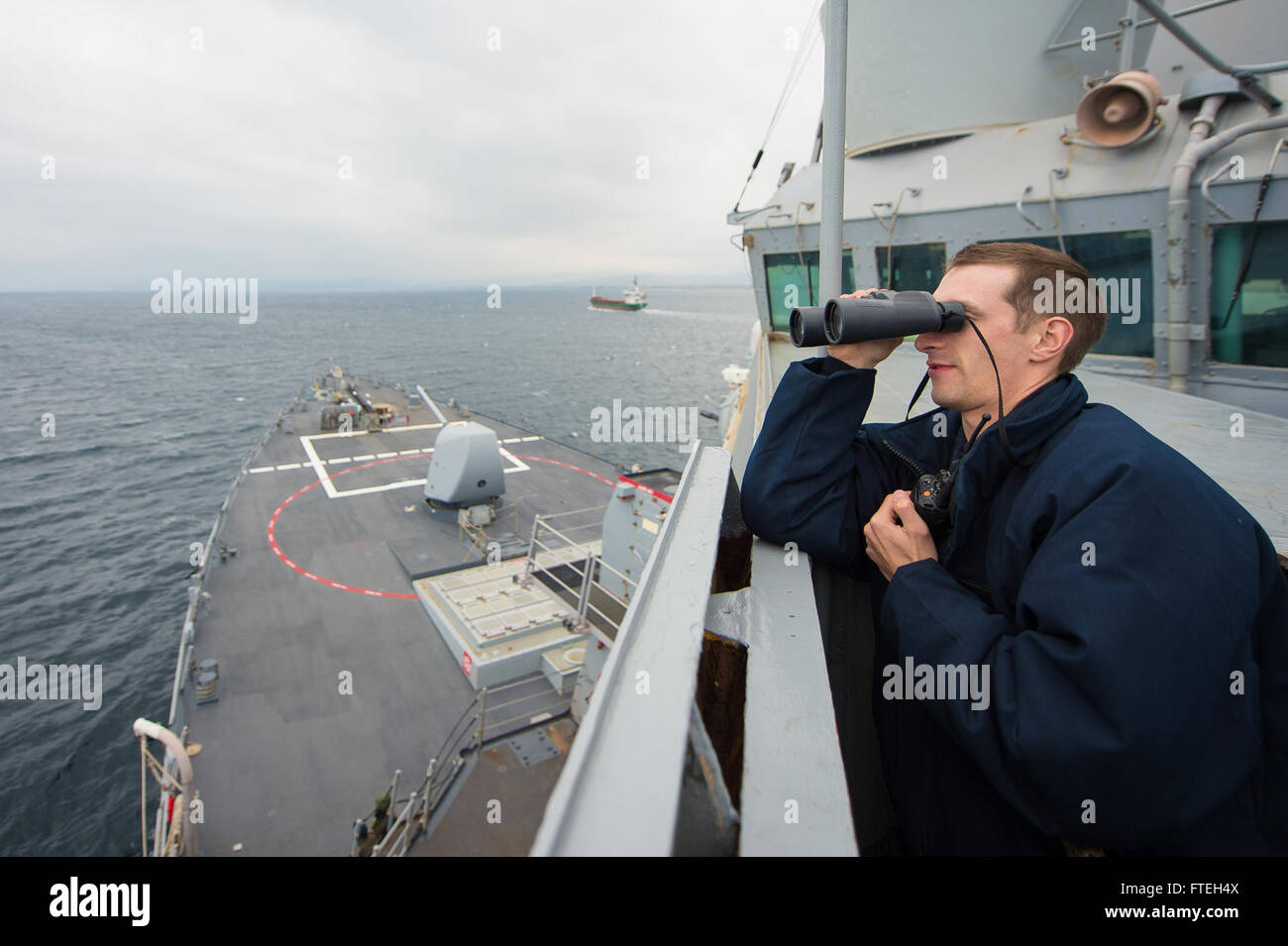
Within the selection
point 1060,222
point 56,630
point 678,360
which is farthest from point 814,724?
point 678,360

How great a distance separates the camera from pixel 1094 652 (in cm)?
133

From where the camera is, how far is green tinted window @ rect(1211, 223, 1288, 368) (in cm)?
690

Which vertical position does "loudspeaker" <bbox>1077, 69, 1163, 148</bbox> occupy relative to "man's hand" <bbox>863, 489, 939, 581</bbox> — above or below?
above

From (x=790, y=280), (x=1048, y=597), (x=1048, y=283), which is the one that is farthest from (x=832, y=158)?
(x=790, y=280)

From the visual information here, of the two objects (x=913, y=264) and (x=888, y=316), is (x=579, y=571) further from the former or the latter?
(x=888, y=316)

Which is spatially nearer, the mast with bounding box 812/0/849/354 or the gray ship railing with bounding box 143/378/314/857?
the mast with bounding box 812/0/849/354

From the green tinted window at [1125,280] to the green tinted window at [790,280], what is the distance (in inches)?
116

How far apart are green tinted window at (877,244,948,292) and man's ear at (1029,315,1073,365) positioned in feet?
24.3

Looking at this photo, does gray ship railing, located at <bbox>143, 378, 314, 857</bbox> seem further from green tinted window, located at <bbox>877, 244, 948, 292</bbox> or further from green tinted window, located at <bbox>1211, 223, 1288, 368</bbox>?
green tinted window, located at <bbox>1211, 223, 1288, 368</bbox>

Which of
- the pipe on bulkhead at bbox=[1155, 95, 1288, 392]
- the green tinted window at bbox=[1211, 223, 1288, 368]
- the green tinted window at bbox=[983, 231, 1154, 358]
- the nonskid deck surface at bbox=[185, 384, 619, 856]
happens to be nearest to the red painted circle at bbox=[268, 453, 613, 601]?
the nonskid deck surface at bbox=[185, 384, 619, 856]

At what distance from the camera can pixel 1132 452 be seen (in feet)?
4.96
